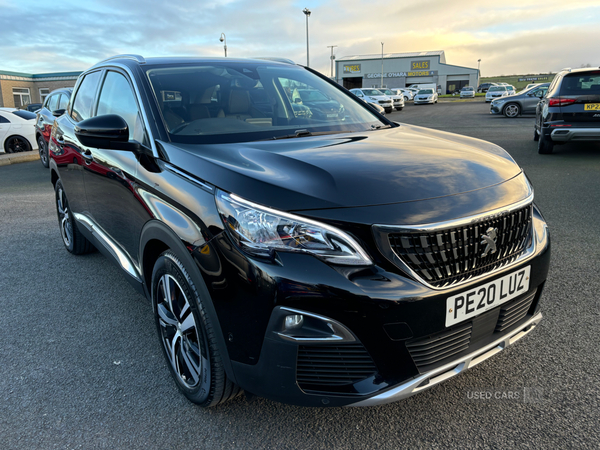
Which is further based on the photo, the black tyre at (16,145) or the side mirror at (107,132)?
the black tyre at (16,145)

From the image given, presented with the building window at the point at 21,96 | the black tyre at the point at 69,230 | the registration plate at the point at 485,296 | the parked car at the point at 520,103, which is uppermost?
the building window at the point at 21,96

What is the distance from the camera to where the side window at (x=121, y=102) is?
2.65 meters

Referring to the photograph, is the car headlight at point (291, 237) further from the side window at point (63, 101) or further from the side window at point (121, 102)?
the side window at point (63, 101)

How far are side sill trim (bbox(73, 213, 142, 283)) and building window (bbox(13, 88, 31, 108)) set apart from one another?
57365 millimetres

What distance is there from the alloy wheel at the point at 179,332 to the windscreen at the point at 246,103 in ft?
2.60

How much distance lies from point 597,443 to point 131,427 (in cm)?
203

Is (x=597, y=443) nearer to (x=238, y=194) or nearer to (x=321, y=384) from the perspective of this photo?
(x=321, y=384)

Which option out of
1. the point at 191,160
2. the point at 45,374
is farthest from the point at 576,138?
the point at 45,374

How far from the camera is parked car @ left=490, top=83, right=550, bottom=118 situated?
20.9 meters

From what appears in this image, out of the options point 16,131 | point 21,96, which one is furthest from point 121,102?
point 21,96

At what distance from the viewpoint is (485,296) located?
190 centimetres

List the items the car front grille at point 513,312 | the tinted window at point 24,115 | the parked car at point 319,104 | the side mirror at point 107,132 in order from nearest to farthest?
the car front grille at point 513,312 < the side mirror at point 107,132 < the parked car at point 319,104 < the tinted window at point 24,115

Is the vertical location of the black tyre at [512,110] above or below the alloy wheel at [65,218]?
above

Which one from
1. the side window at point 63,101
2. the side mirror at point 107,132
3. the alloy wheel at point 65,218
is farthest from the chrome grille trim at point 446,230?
the side window at point 63,101
